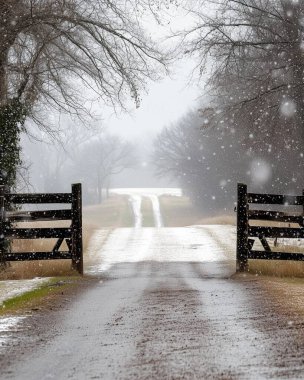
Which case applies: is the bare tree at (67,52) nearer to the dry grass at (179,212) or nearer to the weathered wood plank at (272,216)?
the weathered wood plank at (272,216)

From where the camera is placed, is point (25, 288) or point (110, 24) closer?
point (25, 288)

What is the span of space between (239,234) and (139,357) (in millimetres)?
7154

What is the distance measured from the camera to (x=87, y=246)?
19.5 meters

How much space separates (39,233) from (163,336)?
6.15 m

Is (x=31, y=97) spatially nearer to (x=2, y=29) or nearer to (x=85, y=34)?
(x=85, y=34)

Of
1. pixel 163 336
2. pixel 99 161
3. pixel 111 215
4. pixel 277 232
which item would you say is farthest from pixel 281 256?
pixel 99 161

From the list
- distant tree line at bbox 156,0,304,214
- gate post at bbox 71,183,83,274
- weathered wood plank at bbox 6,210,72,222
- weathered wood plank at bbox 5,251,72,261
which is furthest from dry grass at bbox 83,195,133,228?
weathered wood plank at bbox 5,251,72,261

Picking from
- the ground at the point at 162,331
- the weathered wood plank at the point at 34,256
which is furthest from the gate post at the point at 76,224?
the ground at the point at 162,331

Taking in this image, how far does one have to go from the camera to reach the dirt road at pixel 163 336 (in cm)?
452

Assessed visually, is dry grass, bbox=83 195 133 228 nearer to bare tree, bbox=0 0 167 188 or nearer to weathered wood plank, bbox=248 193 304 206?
bare tree, bbox=0 0 167 188

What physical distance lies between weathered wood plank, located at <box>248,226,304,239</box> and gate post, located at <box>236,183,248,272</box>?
0.14m

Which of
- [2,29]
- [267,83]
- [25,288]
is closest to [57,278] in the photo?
[25,288]

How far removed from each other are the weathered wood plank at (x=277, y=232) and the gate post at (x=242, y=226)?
0.46ft

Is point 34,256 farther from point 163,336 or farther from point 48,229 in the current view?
point 163,336
